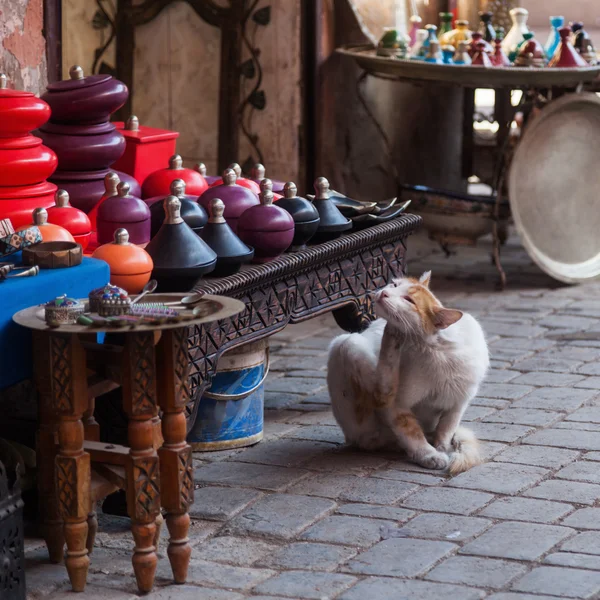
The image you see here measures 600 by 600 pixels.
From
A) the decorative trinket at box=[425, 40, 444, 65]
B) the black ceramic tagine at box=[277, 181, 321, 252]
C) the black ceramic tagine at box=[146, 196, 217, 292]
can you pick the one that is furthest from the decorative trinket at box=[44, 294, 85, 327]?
the decorative trinket at box=[425, 40, 444, 65]

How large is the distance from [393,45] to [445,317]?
378cm

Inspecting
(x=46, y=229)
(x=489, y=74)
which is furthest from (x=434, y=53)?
(x=46, y=229)

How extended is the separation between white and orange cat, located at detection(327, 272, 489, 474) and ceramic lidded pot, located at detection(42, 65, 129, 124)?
1224mm

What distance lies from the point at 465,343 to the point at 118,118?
4.09 m

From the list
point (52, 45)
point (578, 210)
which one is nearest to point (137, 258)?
point (52, 45)

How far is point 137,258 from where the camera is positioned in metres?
3.66

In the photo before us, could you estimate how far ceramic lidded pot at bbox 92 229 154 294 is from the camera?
3.64 meters

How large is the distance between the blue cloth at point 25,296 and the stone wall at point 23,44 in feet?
5.99

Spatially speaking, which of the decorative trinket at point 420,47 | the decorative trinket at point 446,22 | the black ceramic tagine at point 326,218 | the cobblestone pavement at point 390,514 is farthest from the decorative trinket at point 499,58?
the black ceramic tagine at point 326,218

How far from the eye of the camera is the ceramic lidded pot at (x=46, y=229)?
3.64 m

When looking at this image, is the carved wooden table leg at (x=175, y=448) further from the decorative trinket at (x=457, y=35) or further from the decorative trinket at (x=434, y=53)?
the decorative trinket at (x=457, y=35)

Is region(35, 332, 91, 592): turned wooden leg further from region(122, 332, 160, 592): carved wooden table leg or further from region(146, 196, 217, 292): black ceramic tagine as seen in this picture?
region(146, 196, 217, 292): black ceramic tagine

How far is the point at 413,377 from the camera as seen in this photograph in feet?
13.9

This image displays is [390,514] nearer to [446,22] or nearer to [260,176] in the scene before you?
[260,176]
